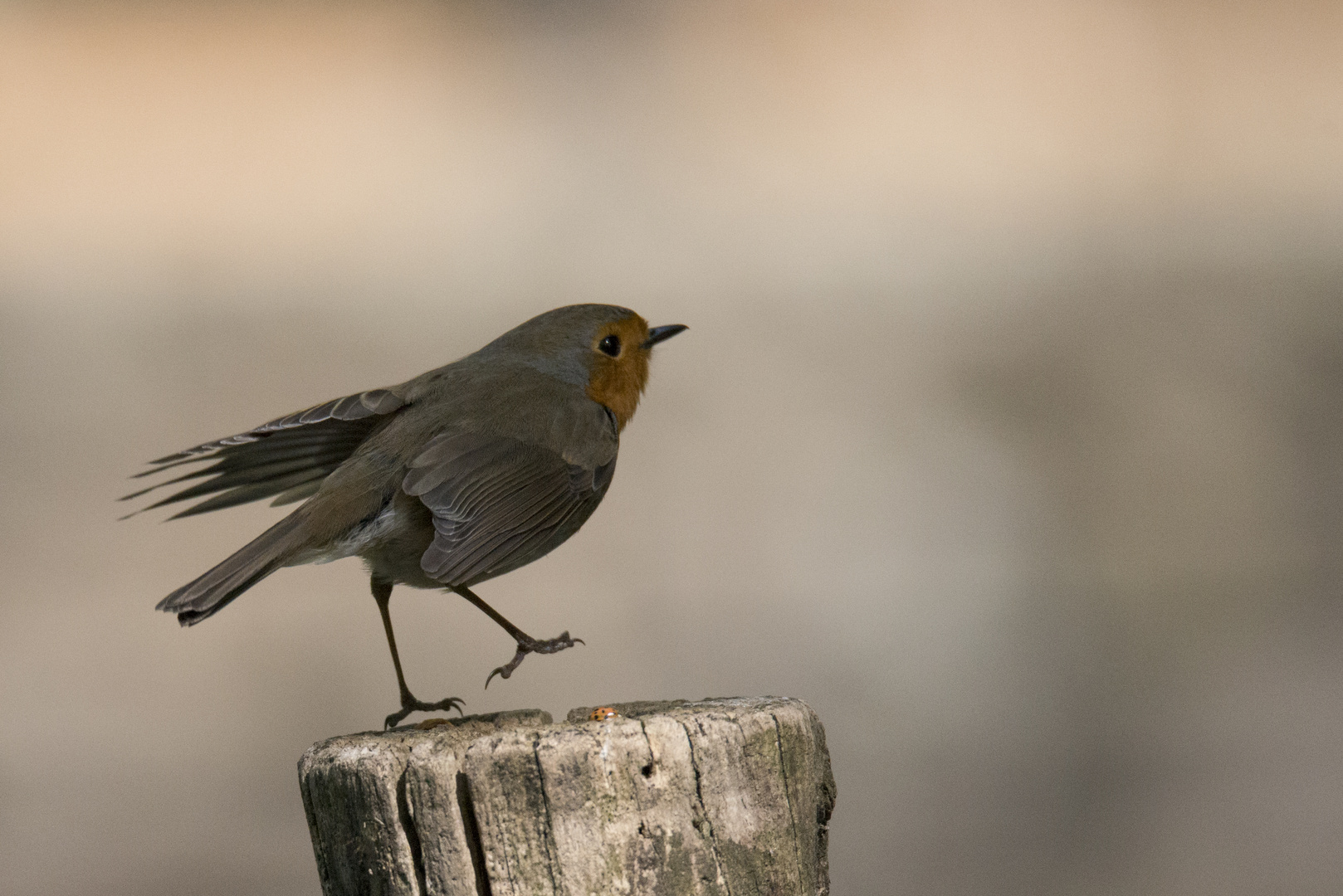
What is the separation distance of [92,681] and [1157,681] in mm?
5049

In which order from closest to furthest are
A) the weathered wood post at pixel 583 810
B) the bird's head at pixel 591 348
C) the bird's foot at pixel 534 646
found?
the weathered wood post at pixel 583 810
the bird's foot at pixel 534 646
the bird's head at pixel 591 348

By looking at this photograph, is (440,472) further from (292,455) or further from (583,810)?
(583,810)

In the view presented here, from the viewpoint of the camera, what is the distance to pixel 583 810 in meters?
1.90

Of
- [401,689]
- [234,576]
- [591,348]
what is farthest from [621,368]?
[234,576]

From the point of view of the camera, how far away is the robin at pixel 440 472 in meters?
2.79

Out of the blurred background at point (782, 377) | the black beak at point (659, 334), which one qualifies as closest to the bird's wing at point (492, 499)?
the black beak at point (659, 334)

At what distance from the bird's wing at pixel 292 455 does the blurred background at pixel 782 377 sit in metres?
3.18

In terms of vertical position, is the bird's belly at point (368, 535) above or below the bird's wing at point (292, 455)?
below

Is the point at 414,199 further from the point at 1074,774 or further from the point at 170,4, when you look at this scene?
the point at 1074,774

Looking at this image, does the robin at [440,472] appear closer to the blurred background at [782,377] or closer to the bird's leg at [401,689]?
the bird's leg at [401,689]

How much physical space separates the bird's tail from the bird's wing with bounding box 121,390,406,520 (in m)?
0.26

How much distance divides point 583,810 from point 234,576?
96 centimetres

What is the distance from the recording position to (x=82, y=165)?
689 cm

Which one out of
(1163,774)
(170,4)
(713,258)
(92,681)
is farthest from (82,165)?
(1163,774)
